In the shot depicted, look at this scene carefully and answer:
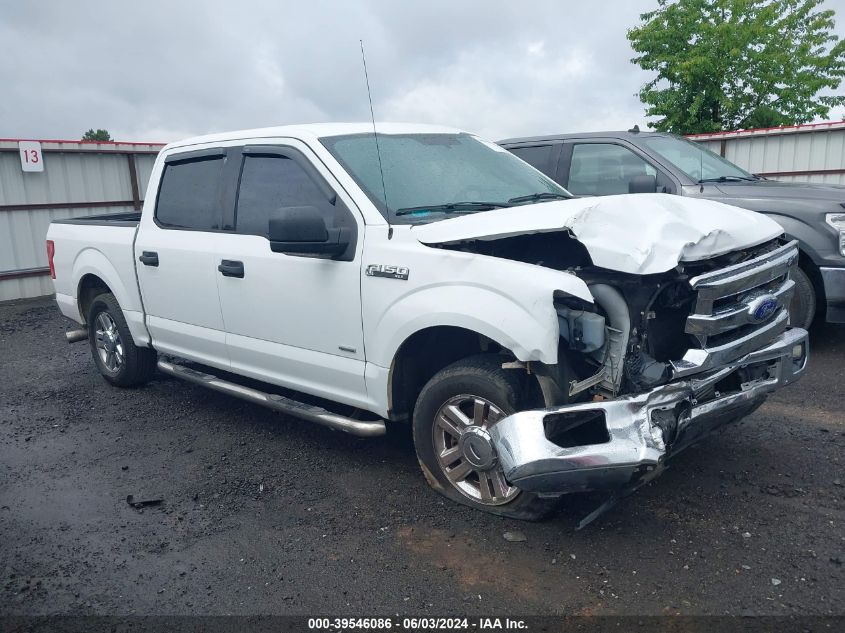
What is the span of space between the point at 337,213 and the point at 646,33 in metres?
20.5

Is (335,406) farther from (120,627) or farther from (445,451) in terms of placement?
(120,627)

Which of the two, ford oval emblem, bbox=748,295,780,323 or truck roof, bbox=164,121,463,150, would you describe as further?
truck roof, bbox=164,121,463,150

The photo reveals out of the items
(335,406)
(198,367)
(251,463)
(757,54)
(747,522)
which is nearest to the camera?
(747,522)

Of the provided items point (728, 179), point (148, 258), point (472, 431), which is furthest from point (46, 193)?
point (472, 431)

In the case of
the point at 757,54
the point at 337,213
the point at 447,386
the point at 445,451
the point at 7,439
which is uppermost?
the point at 757,54

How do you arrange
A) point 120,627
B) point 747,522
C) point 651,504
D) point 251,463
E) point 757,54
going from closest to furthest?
point 120,627
point 747,522
point 651,504
point 251,463
point 757,54

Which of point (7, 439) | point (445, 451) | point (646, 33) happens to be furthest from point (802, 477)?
→ point (646, 33)

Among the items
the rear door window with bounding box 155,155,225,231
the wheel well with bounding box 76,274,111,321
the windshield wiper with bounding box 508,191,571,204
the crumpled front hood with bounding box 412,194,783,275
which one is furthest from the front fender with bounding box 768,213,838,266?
the wheel well with bounding box 76,274,111,321

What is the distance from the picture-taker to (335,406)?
212 inches

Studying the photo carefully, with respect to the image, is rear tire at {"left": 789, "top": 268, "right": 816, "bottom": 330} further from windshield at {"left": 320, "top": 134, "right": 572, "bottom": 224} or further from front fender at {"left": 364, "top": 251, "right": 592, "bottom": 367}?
front fender at {"left": 364, "top": 251, "right": 592, "bottom": 367}

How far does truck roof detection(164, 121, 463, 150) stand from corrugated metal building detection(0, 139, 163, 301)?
8.40 metres

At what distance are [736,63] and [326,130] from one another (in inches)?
798

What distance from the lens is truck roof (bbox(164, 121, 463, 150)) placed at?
15.1ft

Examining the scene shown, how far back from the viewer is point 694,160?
7.42 metres
